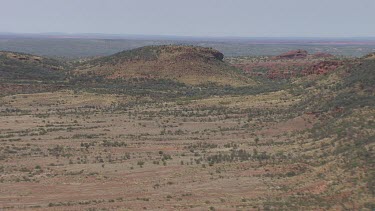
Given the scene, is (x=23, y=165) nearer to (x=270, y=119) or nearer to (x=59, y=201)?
(x=59, y=201)

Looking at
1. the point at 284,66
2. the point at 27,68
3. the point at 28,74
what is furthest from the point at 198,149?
the point at 284,66

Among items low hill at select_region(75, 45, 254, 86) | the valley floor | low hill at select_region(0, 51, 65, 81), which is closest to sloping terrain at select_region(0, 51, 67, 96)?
low hill at select_region(0, 51, 65, 81)

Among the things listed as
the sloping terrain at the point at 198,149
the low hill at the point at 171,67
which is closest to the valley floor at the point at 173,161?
the sloping terrain at the point at 198,149

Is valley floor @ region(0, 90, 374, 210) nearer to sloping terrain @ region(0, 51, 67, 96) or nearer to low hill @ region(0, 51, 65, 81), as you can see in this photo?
sloping terrain @ region(0, 51, 67, 96)

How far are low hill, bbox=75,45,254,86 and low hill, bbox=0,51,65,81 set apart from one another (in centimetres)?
559

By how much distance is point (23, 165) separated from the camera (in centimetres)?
3678

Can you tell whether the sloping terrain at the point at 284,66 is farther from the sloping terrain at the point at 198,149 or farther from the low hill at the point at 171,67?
the sloping terrain at the point at 198,149

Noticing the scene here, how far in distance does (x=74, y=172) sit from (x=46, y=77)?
217 ft

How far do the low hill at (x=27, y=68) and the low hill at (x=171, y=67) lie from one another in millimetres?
5592

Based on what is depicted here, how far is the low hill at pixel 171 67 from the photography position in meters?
95.9

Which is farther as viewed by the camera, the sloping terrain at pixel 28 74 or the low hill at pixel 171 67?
the low hill at pixel 171 67

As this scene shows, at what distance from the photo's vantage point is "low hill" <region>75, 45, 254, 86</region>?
95.9 m

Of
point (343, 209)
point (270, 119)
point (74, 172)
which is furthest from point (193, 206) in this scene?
point (270, 119)

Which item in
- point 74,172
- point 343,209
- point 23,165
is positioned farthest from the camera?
point 23,165
